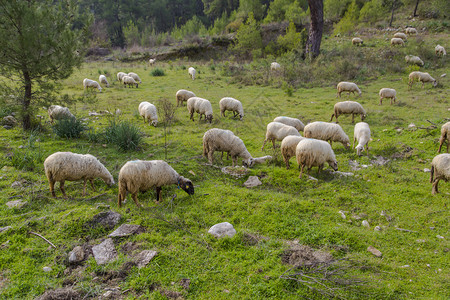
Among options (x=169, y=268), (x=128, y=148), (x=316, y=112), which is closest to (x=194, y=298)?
(x=169, y=268)

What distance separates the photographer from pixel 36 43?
29.7 ft

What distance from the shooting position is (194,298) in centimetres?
401

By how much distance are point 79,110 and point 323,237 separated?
1415 cm

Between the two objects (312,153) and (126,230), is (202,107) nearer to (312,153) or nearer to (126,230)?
(312,153)

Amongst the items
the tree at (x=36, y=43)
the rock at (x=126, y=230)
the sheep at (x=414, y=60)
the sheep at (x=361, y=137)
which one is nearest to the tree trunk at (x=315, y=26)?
the sheep at (x=414, y=60)

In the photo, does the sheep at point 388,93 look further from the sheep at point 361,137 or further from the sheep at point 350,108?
the sheep at point 361,137

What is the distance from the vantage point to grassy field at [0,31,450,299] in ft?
13.7

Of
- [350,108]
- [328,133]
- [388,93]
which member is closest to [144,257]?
[328,133]

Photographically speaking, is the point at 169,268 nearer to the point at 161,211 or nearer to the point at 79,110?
the point at 161,211

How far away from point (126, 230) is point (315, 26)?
2491 centimetres

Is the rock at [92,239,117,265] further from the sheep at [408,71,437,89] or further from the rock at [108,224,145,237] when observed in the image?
the sheep at [408,71,437,89]

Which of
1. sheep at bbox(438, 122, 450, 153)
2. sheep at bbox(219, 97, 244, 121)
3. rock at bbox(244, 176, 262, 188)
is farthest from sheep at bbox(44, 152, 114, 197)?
sheep at bbox(438, 122, 450, 153)

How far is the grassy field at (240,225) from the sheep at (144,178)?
1.00 ft

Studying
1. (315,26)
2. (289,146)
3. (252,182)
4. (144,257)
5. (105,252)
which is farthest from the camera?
(315,26)
